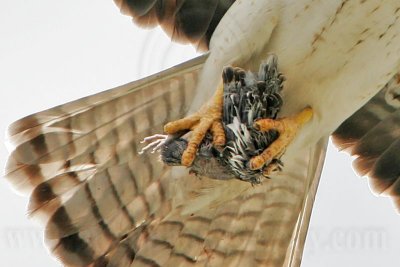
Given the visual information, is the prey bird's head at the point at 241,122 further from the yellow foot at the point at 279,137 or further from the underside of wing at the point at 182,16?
the underside of wing at the point at 182,16

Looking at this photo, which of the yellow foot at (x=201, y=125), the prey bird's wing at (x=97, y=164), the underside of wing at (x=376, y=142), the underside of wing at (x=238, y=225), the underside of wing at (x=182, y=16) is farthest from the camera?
the underside of wing at (x=376, y=142)

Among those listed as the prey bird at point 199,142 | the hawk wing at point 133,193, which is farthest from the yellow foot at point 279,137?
the hawk wing at point 133,193

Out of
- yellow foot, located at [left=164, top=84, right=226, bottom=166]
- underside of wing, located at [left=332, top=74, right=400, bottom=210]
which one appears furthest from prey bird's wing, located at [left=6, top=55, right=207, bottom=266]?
underside of wing, located at [left=332, top=74, right=400, bottom=210]

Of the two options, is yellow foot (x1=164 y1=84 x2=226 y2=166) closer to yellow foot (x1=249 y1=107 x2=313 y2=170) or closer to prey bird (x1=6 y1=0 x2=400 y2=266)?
prey bird (x1=6 y1=0 x2=400 y2=266)

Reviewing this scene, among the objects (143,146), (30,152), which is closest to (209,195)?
(143,146)

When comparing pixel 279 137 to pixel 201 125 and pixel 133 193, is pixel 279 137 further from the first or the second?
pixel 133 193

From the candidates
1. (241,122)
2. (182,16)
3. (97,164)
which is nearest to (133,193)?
(97,164)
